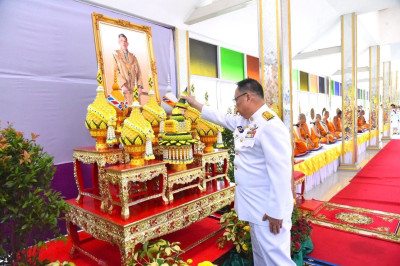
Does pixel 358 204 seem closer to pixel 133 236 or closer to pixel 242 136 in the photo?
pixel 242 136

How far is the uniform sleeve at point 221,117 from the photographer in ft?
6.99

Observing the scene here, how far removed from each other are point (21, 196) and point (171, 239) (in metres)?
1.45

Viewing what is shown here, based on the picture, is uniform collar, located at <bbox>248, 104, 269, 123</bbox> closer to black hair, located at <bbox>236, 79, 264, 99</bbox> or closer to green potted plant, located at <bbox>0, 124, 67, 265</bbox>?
black hair, located at <bbox>236, 79, 264, 99</bbox>

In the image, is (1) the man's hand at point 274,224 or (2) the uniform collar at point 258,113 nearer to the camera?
(1) the man's hand at point 274,224

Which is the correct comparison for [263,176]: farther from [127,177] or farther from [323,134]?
[323,134]

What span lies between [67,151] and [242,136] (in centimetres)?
195

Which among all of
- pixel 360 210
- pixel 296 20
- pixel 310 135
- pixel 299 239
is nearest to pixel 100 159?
pixel 299 239

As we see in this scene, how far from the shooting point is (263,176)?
1775mm

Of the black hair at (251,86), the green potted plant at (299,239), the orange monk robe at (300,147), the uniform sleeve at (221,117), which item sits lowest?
the green potted plant at (299,239)

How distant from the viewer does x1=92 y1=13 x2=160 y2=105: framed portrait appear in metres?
2.75

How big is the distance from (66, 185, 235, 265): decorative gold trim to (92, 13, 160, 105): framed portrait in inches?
50.7

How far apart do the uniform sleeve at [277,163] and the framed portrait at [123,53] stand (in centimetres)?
144

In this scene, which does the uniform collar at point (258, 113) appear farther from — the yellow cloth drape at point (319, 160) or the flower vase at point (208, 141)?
the yellow cloth drape at point (319, 160)

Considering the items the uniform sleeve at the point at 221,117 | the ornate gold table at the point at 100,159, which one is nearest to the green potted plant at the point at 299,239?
the uniform sleeve at the point at 221,117
